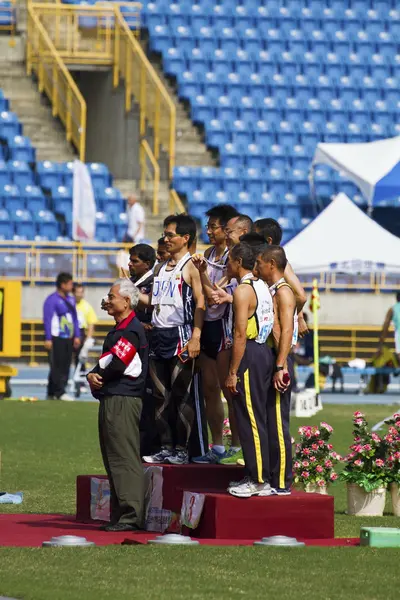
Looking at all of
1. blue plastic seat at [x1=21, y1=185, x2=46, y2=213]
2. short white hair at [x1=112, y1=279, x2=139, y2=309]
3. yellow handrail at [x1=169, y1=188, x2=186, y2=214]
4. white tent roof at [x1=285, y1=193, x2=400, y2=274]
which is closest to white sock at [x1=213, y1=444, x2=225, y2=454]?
short white hair at [x1=112, y1=279, x2=139, y2=309]

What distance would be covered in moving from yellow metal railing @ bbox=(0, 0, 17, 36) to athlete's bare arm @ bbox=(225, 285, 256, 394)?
27.5 meters

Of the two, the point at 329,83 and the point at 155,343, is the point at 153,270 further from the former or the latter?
the point at 329,83

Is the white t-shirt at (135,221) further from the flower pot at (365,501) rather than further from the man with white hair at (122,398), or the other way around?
the man with white hair at (122,398)

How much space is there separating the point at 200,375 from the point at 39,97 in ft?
82.9


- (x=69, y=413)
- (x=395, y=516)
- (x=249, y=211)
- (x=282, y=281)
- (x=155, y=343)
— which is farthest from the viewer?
(x=249, y=211)

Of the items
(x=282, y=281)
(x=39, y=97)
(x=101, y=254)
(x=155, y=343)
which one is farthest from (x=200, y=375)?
(x=39, y=97)

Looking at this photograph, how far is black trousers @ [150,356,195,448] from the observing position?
11.0 m

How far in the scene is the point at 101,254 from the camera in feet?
100

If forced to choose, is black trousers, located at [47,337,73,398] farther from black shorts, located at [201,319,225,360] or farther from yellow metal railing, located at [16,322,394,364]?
black shorts, located at [201,319,225,360]

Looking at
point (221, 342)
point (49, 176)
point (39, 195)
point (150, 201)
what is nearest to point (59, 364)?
point (39, 195)

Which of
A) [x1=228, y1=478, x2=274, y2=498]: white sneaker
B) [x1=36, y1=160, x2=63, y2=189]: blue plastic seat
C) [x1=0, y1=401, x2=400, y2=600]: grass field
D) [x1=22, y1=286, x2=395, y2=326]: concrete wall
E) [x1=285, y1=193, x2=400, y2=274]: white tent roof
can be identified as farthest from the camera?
[x1=36, y1=160, x2=63, y2=189]: blue plastic seat

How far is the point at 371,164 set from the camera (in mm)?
27969

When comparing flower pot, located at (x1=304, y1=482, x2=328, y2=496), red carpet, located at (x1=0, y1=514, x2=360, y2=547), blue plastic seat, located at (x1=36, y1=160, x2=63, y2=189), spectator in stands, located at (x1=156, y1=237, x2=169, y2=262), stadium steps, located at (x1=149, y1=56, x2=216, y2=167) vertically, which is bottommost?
red carpet, located at (x1=0, y1=514, x2=360, y2=547)

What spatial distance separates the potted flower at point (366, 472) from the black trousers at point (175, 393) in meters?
1.41
